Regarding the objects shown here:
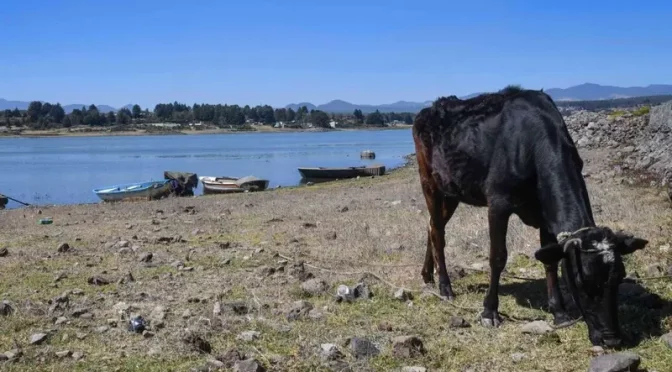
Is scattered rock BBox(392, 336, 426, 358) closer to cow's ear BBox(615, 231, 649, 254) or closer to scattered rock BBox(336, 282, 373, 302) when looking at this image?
scattered rock BBox(336, 282, 373, 302)

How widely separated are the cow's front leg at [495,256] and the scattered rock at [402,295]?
1139 mm

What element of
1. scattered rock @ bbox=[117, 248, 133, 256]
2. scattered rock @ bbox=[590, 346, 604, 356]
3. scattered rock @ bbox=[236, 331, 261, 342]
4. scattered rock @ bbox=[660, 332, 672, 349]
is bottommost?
scattered rock @ bbox=[117, 248, 133, 256]

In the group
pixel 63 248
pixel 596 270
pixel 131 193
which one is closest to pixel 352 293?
pixel 596 270

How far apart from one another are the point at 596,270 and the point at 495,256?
175 centimetres

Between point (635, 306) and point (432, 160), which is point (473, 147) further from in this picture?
point (635, 306)

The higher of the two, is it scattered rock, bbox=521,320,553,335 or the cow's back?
the cow's back

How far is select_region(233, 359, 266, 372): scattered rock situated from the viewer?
245 inches

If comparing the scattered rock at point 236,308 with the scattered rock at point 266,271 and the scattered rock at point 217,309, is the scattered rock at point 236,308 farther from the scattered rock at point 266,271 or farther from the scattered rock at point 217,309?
the scattered rock at point 266,271

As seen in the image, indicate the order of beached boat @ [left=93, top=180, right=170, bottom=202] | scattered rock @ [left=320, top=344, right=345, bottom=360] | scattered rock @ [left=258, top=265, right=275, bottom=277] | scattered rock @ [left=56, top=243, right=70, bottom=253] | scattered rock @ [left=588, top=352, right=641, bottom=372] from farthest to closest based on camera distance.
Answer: beached boat @ [left=93, top=180, right=170, bottom=202], scattered rock @ [left=56, top=243, right=70, bottom=253], scattered rock @ [left=258, top=265, right=275, bottom=277], scattered rock @ [left=320, top=344, right=345, bottom=360], scattered rock @ [left=588, top=352, right=641, bottom=372]

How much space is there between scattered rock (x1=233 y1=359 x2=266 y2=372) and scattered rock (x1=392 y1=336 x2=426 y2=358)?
A: 1.26m

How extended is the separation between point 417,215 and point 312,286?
22.4ft

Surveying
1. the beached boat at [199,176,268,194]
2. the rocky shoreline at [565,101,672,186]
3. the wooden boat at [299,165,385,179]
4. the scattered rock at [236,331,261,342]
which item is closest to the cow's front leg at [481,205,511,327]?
the scattered rock at [236,331,261,342]

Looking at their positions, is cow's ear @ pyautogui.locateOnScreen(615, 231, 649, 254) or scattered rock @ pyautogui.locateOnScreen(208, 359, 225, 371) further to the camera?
scattered rock @ pyautogui.locateOnScreen(208, 359, 225, 371)

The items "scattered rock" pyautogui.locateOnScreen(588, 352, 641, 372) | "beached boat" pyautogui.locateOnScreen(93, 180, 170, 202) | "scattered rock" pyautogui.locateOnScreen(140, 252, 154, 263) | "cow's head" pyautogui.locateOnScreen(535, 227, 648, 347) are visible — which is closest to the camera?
"scattered rock" pyautogui.locateOnScreen(588, 352, 641, 372)
